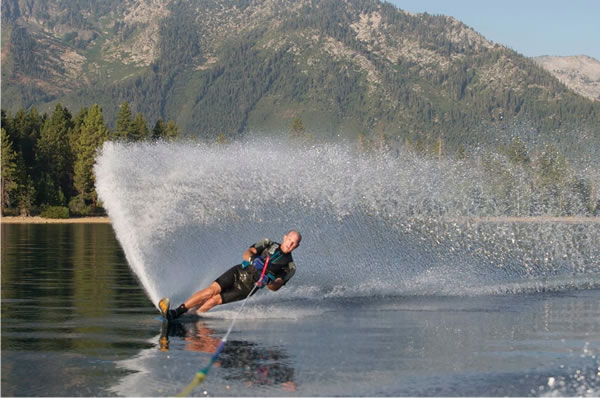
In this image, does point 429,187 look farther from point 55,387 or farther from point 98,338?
point 55,387

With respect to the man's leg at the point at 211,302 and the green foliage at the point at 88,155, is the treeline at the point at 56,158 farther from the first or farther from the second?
the man's leg at the point at 211,302

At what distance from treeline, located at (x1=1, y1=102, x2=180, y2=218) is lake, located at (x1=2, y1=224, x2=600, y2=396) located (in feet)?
207

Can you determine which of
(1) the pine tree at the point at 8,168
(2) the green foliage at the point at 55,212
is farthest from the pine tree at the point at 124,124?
(2) the green foliage at the point at 55,212

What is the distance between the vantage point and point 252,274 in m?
15.4

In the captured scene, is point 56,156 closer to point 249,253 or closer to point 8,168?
point 8,168

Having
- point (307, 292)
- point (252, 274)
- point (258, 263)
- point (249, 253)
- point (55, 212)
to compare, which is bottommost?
point (55, 212)

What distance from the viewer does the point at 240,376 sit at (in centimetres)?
1073

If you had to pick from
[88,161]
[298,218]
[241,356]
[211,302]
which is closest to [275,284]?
[211,302]

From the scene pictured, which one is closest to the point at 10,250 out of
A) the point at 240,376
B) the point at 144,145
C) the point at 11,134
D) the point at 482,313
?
the point at 144,145

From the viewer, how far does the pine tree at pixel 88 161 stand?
86750 mm

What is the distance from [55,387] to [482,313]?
8.77 metres

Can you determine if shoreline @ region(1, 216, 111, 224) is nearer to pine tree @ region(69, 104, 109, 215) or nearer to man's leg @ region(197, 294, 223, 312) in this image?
pine tree @ region(69, 104, 109, 215)

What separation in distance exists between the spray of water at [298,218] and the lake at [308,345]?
3.77 feet

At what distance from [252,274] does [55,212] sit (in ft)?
221
